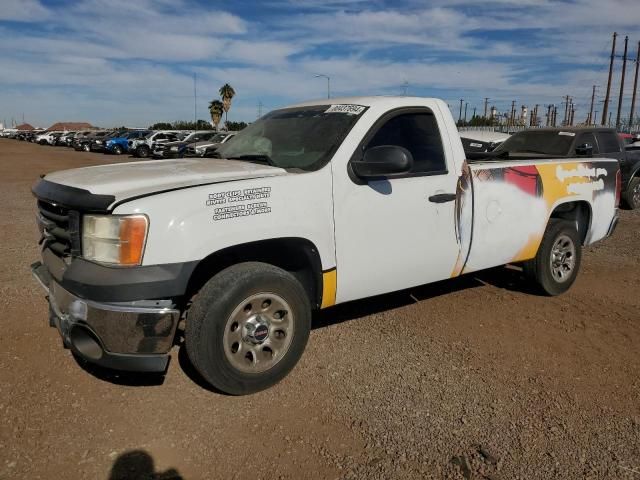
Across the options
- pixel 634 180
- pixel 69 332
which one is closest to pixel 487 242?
pixel 69 332

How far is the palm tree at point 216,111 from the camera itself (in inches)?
3059

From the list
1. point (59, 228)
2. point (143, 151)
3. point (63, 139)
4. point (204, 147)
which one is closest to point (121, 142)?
point (143, 151)

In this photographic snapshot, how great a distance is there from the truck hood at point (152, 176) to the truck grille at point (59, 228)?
175 mm

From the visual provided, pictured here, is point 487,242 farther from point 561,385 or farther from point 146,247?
point 146,247

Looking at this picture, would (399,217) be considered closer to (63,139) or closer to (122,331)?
(122,331)

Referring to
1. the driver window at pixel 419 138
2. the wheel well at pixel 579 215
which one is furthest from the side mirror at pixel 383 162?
the wheel well at pixel 579 215

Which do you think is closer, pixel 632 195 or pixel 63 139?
pixel 632 195

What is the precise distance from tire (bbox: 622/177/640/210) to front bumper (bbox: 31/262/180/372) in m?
11.7

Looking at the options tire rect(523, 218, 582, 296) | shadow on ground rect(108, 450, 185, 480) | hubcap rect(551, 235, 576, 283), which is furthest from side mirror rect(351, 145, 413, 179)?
hubcap rect(551, 235, 576, 283)

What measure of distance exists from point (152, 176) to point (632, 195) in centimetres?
1169

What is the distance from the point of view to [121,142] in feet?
113

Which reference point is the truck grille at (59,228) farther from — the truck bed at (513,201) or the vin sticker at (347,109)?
the truck bed at (513,201)

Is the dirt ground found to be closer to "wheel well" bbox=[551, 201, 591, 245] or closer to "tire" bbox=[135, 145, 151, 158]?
"wheel well" bbox=[551, 201, 591, 245]

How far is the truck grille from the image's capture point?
308cm
